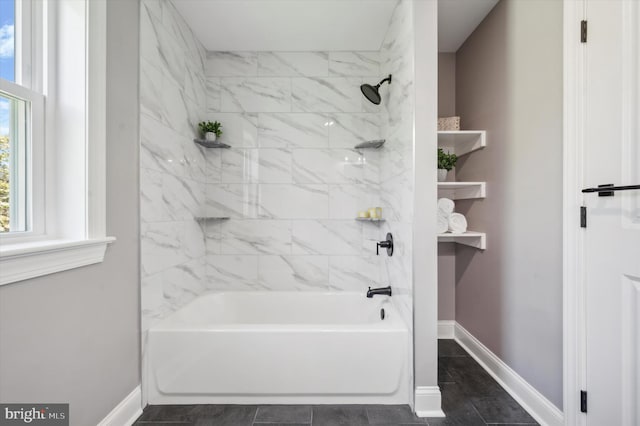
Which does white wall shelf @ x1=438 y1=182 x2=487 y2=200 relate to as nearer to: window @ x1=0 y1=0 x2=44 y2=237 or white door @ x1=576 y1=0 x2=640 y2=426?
white door @ x1=576 y1=0 x2=640 y2=426

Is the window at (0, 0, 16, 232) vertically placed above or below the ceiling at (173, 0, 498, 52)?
below

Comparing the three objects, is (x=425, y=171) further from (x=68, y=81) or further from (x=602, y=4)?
(x=68, y=81)

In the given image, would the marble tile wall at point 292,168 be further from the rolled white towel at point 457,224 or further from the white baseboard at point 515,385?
the white baseboard at point 515,385

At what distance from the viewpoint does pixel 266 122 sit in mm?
2617

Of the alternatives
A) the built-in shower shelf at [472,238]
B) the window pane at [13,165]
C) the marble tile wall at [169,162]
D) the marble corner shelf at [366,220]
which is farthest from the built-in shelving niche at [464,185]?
the window pane at [13,165]

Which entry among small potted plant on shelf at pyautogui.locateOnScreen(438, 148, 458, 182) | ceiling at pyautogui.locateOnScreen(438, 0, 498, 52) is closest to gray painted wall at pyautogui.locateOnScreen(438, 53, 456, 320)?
ceiling at pyautogui.locateOnScreen(438, 0, 498, 52)

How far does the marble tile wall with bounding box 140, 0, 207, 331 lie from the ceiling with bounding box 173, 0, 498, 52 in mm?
201

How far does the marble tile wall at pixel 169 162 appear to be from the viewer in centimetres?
175

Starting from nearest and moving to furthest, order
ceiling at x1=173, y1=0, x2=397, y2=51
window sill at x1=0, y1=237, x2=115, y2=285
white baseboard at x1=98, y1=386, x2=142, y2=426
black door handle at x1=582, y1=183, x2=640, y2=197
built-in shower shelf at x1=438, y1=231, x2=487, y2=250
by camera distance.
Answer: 1. window sill at x1=0, y1=237, x2=115, y2=285
2. black door handle at x1=582, y1=183, x2=640, y2=197
3. white baseboard at x1=98, y1=386, x2=142, y2=426
4. ceiling at x1=173, y1=0, x2=397, y2=51
5. built-in shower shelf at x1=438, y1=231, x2=487, y2=250

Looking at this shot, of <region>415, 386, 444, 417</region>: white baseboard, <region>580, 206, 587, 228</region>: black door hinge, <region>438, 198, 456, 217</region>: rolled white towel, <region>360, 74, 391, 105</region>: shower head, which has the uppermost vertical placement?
<region>360, 74, 391, 105</region>: shower head

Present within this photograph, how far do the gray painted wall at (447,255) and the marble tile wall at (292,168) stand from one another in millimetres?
611

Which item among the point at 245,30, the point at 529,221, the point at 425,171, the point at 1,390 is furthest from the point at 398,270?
the point at 245,30

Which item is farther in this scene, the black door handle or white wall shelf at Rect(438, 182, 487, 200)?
white wall shelf at Rect(438, 182, 487, 200)

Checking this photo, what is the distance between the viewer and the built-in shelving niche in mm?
2174
